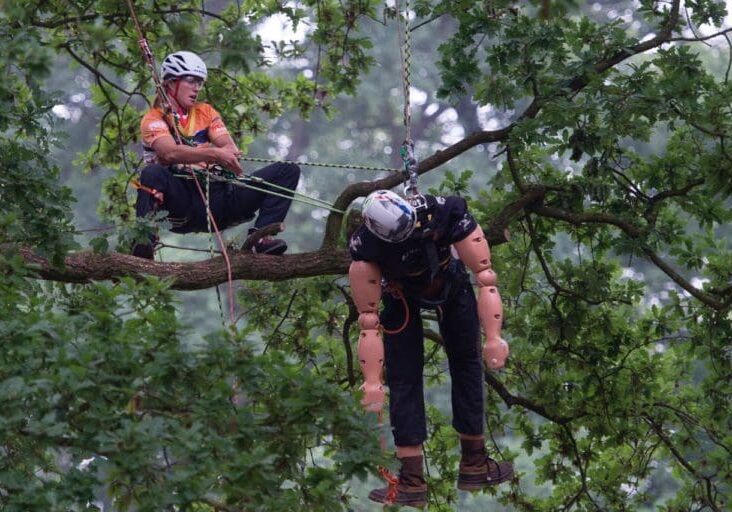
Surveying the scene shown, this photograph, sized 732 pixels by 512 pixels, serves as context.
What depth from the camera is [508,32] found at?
9898mm

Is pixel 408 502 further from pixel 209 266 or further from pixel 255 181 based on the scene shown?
pixel 255 181

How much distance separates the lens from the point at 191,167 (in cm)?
941

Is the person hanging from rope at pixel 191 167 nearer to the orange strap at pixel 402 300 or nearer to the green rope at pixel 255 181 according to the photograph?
the green rope at pixel 255 181

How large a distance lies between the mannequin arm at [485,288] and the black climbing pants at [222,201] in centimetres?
166

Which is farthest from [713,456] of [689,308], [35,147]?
[35,147]

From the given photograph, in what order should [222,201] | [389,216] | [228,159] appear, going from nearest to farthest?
[389,216]
[228,159]
[222,201]

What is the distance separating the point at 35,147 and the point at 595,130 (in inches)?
134

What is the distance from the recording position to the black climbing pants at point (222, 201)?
31.0 ft

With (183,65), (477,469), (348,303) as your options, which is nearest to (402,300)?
(477,469)

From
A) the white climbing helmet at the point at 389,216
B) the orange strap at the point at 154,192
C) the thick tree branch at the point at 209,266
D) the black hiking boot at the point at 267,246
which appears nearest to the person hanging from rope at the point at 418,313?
the white climbing helmet at the point at 389,216

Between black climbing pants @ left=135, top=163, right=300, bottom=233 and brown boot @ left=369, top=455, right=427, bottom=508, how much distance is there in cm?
176

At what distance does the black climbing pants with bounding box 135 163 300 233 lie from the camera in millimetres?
9438

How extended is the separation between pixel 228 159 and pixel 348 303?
2219 millimetres

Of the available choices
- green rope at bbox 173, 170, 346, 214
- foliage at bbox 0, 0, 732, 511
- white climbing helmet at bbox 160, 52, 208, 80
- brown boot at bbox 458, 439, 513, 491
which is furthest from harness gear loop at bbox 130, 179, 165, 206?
brown boot at bbox 458, 439, 513, 491
